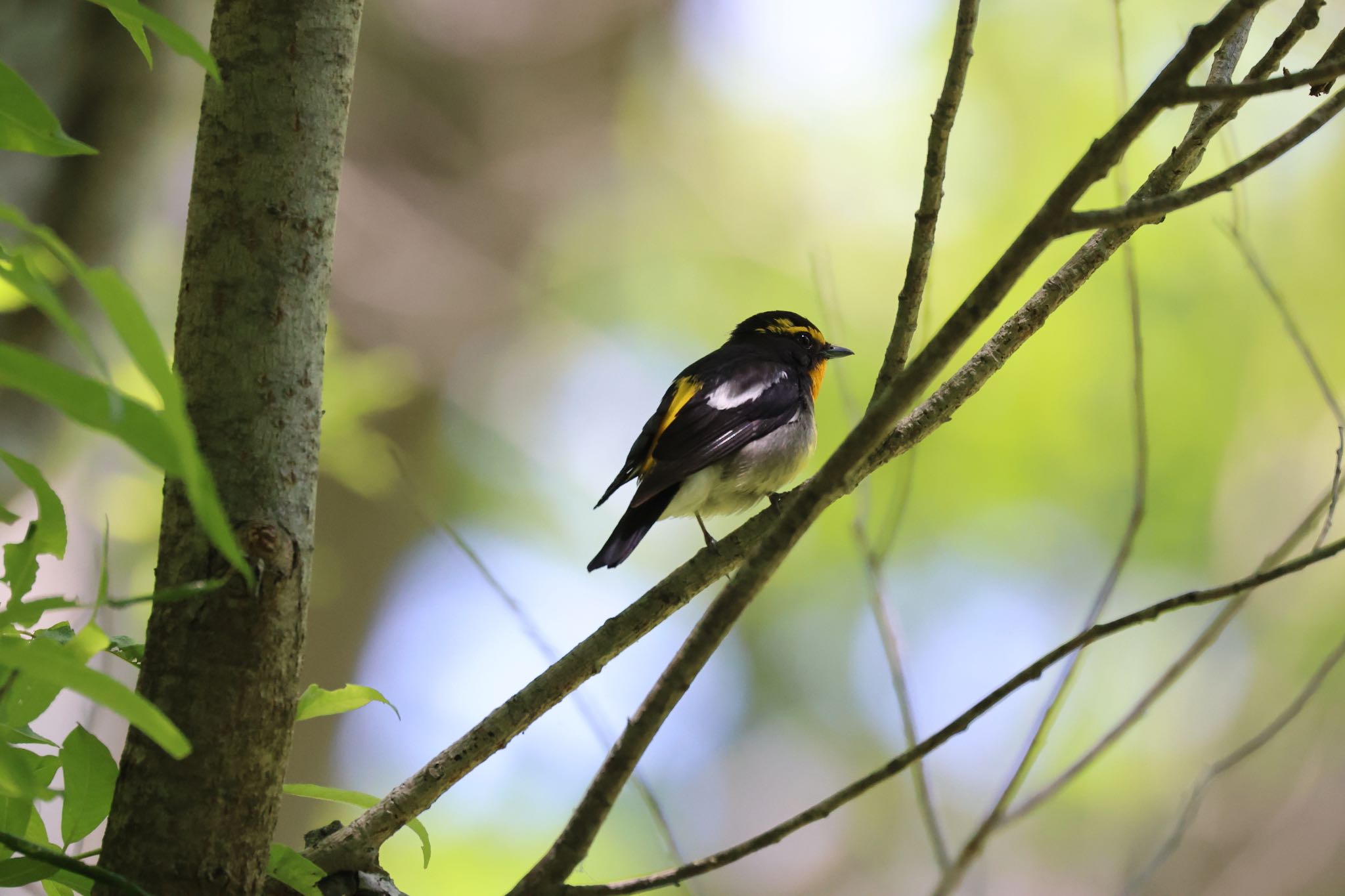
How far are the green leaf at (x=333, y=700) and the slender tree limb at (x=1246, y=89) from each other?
3.02 feet

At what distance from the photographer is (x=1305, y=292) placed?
6.88 m

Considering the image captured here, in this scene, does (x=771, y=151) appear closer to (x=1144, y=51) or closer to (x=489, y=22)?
(x=489, y=22)

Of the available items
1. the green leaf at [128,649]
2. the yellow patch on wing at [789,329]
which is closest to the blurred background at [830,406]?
the yellow patch on wing at [789,329]

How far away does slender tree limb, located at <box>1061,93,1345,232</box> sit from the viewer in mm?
871

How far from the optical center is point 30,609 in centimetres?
70

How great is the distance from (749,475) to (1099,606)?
177 cm

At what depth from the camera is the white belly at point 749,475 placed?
133 inches

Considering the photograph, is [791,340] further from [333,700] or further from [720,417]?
[333,700]

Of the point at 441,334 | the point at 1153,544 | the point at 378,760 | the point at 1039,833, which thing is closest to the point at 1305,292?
the point at 1153,544

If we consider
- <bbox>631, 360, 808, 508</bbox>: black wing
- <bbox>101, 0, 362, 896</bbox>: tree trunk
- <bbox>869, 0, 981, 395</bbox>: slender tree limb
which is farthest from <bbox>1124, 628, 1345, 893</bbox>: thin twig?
<bbox>631, 360, 808, 508</bbox>: black wing

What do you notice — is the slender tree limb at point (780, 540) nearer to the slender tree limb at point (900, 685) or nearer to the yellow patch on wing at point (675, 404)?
the slender tree limb at point (900, 685)

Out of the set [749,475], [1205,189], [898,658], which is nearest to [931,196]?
[1205,189]

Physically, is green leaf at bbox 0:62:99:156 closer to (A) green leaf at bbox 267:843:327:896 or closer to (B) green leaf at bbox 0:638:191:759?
(B) green leaf at bbox 0:638:191:759

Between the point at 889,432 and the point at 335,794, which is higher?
the point at 889,432
